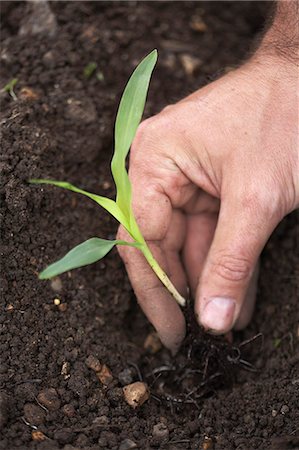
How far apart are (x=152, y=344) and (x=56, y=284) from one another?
0.38 m

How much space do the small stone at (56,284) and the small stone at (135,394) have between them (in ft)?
1.10

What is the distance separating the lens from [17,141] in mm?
1805

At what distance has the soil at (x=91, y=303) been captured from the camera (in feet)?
4.99

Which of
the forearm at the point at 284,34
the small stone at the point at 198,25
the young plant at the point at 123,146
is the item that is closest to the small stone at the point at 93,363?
the young plant at the point at 123,146

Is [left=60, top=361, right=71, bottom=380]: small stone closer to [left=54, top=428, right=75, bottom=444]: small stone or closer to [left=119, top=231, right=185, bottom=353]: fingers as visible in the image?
[left=54, top=428, right=75, bottom=444]: small stone

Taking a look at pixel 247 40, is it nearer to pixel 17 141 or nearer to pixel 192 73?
pixel 192 73

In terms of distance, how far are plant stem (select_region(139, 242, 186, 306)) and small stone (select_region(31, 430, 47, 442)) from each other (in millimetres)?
495

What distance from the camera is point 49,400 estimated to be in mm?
1511

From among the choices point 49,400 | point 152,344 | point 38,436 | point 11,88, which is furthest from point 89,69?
point 38,436

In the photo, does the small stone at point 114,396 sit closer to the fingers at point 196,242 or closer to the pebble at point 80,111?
the fingers at point 196,242

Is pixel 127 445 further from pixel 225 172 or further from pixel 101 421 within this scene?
pixel 225 172

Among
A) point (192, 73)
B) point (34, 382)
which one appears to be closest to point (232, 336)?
point (34, 382)

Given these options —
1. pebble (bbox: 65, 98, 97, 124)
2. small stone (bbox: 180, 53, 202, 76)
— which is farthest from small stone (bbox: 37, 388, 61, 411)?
small stone (bbox: 180, 53, 202, 76)

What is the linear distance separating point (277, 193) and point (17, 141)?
753 mm
